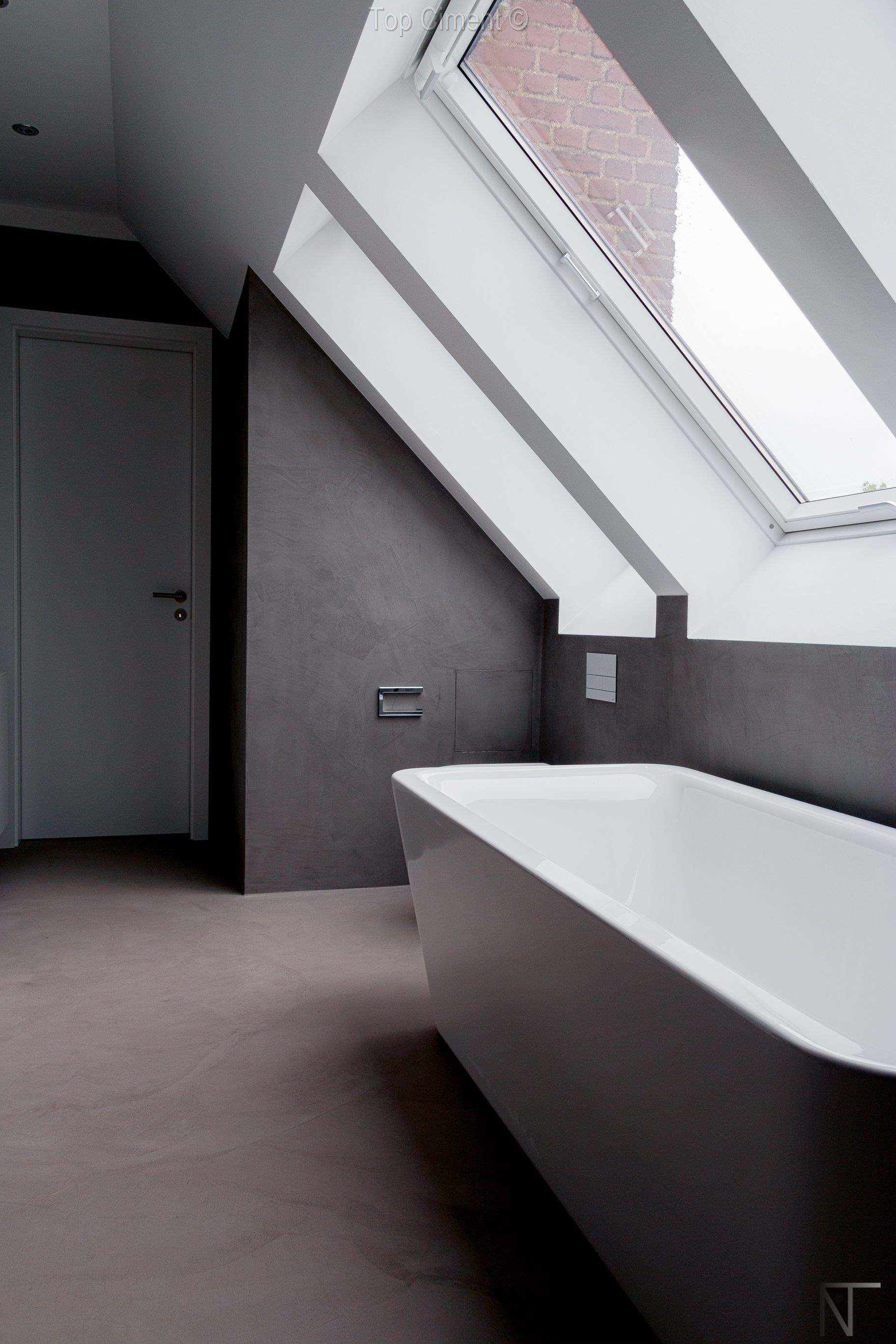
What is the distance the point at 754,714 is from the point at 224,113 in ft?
6.97

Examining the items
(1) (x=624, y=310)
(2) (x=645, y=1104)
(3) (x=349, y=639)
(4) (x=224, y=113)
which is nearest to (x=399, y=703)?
(3) (x=349, y=639)

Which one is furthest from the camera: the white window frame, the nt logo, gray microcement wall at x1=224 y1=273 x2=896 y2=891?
gray microcement wall at x1=224 y1=273 x2=896 y2=891

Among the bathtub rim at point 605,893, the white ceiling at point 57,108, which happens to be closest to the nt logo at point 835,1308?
the bathtub rim at point 605,893

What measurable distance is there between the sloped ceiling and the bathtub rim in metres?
1.51

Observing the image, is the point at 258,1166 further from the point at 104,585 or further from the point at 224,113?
the point at 104,585

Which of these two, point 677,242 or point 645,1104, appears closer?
point 645,1104

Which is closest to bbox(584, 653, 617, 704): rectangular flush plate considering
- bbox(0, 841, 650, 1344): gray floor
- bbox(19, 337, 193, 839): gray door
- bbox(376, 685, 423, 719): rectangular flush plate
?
bbox(376, 685, 423, 719): rectangular flush plate

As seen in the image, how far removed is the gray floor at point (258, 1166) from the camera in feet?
4.54

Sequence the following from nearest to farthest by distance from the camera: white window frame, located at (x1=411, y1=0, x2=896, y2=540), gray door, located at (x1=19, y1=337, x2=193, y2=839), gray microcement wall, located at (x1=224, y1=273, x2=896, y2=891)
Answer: white window frame, located at (x1=411, y1=0, x2=896, y2=540), gray microcement wall, located at (x1=224, y1=273, x2=896, y2=891), gray door, located at (x1=19, y1=337, x2=193, y2=839)

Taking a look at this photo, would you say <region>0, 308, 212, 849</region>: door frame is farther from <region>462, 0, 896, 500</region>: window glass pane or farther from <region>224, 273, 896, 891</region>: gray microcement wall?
<region>462, 0, 896, 500</region>: window glass pane

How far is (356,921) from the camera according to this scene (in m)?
3.24

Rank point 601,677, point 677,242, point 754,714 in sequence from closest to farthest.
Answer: point 677,242, point 754,714, point 601,677

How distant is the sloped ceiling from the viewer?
6.83ft

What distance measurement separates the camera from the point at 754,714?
7.95 feet
